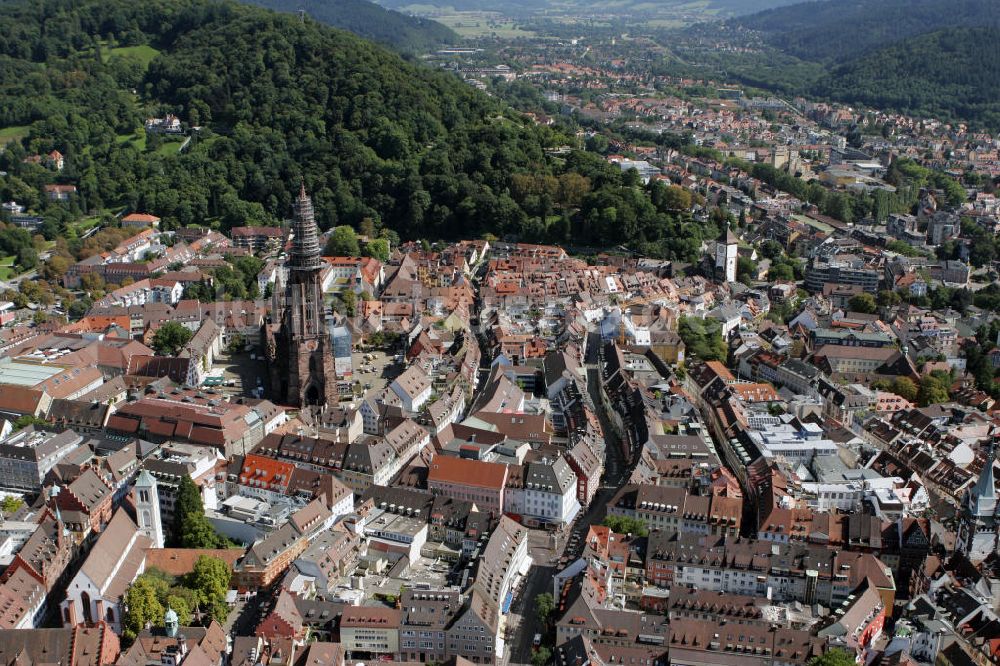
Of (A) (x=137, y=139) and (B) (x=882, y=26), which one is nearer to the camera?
(A) (x=137, y=139)

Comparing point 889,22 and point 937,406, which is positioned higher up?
point 889,22

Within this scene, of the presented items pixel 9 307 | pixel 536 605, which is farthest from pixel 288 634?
pixel 9 307

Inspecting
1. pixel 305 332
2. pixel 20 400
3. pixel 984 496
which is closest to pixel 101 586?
pixel 20 400

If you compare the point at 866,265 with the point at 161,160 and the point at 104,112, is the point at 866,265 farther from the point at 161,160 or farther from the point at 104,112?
the point at 104,112

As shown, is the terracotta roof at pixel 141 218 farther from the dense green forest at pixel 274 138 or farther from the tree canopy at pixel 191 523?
the tree canopy at pixel 191 523

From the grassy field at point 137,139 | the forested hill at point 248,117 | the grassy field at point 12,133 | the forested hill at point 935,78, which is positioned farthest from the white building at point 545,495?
the forested hill at point 935,78

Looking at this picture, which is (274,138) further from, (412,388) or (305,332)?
(412,388)
